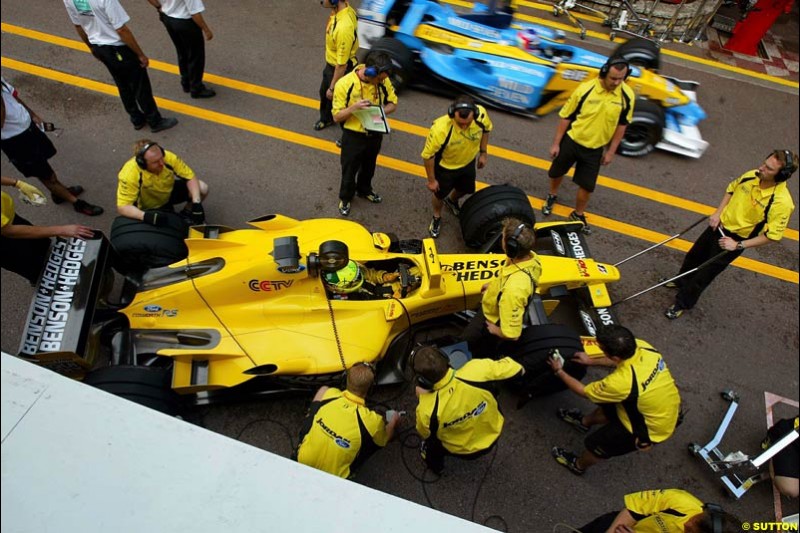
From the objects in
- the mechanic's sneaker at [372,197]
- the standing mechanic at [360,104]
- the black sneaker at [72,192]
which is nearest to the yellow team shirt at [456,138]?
the standing mechanic at [360,104]

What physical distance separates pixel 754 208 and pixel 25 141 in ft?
20.7

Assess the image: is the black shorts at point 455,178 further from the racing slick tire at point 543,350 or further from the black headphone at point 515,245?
the racing slick tire at point 543,350

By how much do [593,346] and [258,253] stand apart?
107 inches

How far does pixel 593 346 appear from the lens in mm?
3904

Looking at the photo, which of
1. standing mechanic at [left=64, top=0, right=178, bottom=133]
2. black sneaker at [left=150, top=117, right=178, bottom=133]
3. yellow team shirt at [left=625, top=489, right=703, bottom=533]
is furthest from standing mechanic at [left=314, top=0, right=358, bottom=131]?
yellow team shirt at [left=625, top=489, right=703, bottom=533]

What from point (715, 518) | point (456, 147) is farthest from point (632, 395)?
point (456, 147)

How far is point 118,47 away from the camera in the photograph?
496 cm

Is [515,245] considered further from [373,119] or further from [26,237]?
[26,237]

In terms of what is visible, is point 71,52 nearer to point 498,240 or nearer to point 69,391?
point 498,240

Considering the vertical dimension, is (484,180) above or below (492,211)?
below

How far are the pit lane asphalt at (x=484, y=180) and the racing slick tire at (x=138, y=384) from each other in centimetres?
62

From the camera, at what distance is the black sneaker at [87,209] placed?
5.10m

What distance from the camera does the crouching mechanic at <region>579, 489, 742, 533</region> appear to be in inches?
Answer: 99.1

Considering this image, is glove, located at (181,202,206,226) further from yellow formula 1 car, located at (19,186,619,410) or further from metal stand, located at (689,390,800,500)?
metal stand, located at (689,390,800,500)
